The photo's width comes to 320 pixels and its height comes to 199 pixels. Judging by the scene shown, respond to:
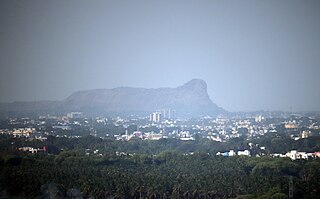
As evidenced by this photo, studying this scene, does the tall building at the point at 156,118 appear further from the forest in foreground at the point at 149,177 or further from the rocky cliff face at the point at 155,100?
the forest in foreground at the point at 149,177

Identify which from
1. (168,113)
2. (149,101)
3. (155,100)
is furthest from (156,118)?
(155,100)

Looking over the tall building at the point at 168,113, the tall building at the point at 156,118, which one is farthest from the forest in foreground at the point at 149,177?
the tall building at the point at 168,113

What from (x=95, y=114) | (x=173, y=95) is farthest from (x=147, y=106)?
(x=95, y=114)

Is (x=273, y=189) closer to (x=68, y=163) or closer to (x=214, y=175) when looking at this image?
(x=214, y=175)

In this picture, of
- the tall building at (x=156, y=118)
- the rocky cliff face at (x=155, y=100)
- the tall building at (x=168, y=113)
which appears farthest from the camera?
the rocky cliff face at (x=155, y=100)

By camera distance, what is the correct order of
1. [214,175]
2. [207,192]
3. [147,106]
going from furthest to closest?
[147,106] < [214,175] < [207,192]

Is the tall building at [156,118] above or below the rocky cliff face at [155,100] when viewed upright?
below

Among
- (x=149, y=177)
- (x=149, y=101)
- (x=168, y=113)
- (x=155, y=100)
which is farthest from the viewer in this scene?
(x=155, y=100)

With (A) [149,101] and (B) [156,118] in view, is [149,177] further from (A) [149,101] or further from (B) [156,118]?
(A) [149,101]

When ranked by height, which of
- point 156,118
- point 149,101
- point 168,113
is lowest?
point 156,118
